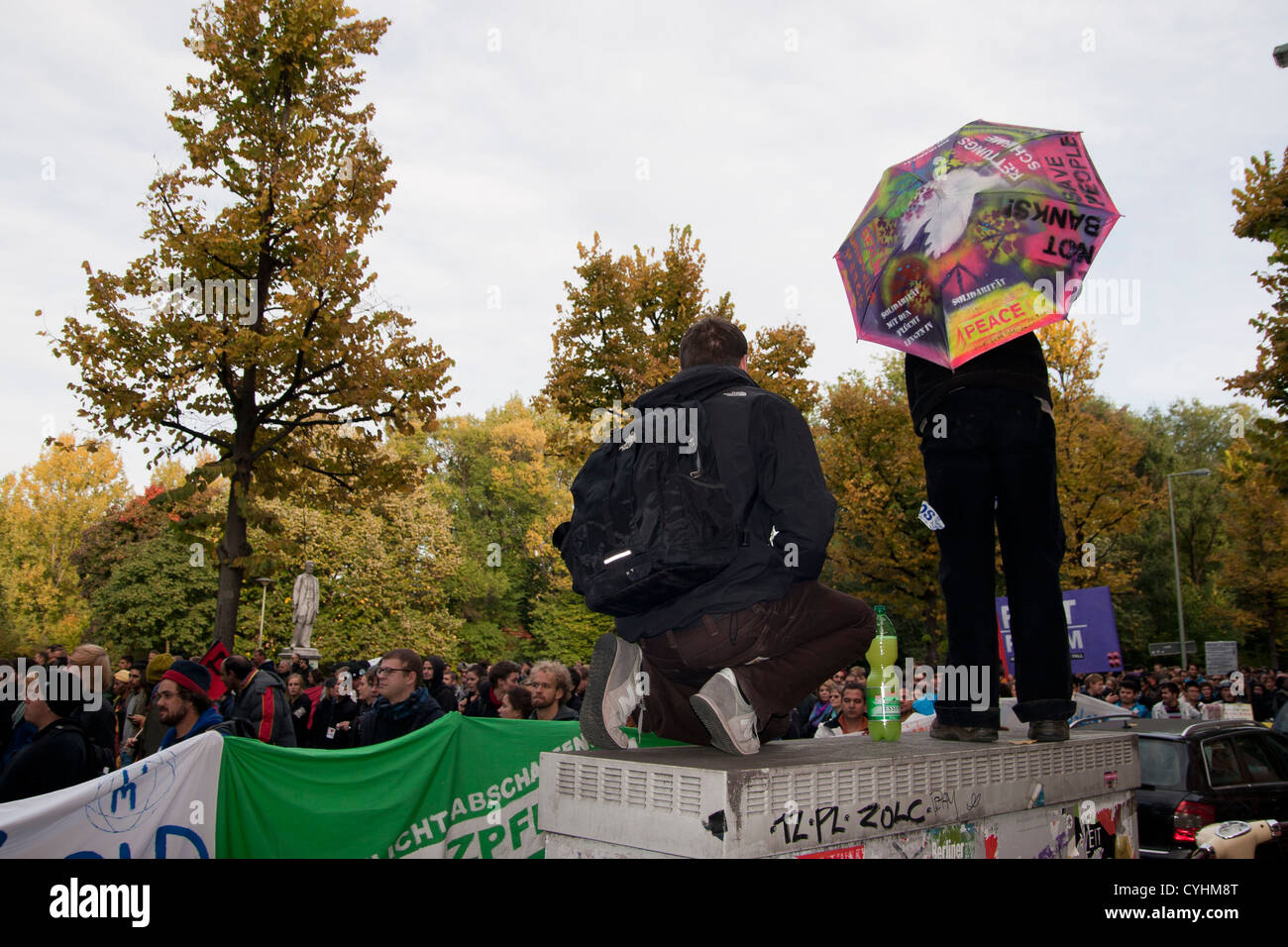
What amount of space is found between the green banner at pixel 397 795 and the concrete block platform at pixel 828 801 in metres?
2.85

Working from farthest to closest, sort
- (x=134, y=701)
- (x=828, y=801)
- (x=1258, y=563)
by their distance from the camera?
→ 1. (x=1258, y=563)
2. (x=134, y=701)
3. (x=828, y=801)

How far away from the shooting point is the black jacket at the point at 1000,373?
14.9ft

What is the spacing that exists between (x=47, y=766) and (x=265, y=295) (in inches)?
524

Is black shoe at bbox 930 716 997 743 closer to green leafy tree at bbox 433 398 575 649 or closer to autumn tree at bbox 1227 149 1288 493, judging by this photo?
autumn tree at bbox 1227 149 1288 493

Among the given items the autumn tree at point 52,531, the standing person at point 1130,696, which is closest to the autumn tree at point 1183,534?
the standing person at point 1130,696

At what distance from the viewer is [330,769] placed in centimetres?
616

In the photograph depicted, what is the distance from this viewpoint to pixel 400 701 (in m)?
7.60

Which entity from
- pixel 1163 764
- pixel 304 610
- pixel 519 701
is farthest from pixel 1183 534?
pixel 519 701

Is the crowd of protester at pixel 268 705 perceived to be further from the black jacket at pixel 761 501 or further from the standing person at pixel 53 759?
the black jacket at pixel 761 501

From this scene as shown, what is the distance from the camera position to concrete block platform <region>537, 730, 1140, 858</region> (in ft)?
9.38

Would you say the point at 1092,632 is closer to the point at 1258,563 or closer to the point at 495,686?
the point at 495,686
